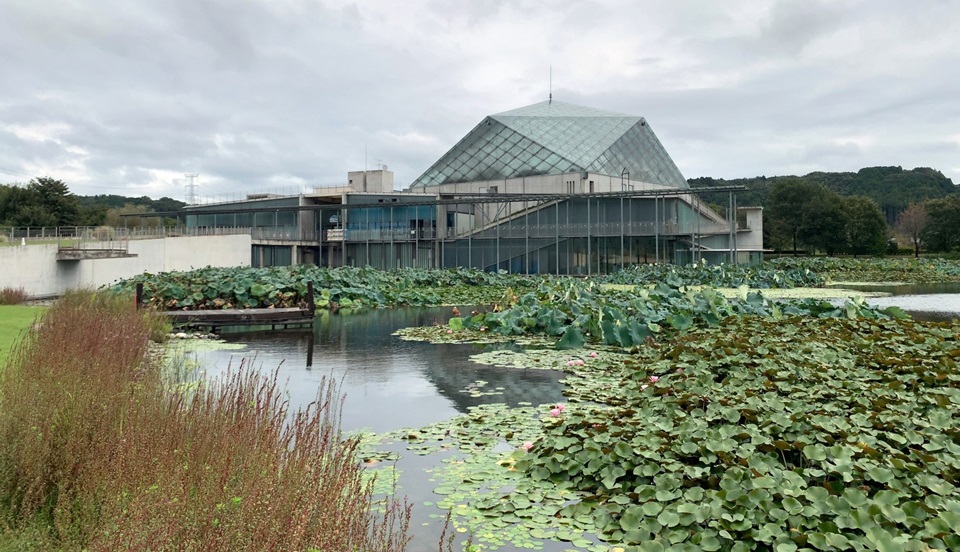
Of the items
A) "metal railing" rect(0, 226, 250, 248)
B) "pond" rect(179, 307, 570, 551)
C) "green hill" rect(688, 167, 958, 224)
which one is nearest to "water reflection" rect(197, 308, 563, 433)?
"pond" rect(179, 307, 570, 551)

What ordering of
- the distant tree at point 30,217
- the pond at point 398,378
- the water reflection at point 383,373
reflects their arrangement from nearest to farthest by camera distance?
1. the pond at point 398,378
2. the water reflection at point 383,373
3. the distant tree at point 30,217

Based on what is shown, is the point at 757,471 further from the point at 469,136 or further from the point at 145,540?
the point at 469,136

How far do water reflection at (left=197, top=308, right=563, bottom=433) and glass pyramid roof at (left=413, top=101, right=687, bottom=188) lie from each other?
119ft

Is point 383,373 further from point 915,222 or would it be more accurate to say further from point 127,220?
point 915,222

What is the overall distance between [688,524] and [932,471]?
6.55 ft

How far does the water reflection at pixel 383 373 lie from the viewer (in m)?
8.89

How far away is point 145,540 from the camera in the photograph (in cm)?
302

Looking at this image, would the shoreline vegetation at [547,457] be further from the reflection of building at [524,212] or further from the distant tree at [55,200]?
the distant tree at [55,200]

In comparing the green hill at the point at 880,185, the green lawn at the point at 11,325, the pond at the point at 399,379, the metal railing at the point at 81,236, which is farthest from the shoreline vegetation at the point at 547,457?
the green hill at the point at 880,185

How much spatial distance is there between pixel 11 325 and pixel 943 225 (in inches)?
3048

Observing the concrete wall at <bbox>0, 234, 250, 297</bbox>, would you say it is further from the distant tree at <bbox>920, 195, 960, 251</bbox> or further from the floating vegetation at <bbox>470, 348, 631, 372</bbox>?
the distant tree at <bbox>920, 195, 960, 251</bbox>

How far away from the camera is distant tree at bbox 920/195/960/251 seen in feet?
223

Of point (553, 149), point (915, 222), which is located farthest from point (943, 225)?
point (553, 149)

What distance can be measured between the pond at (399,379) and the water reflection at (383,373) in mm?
14
